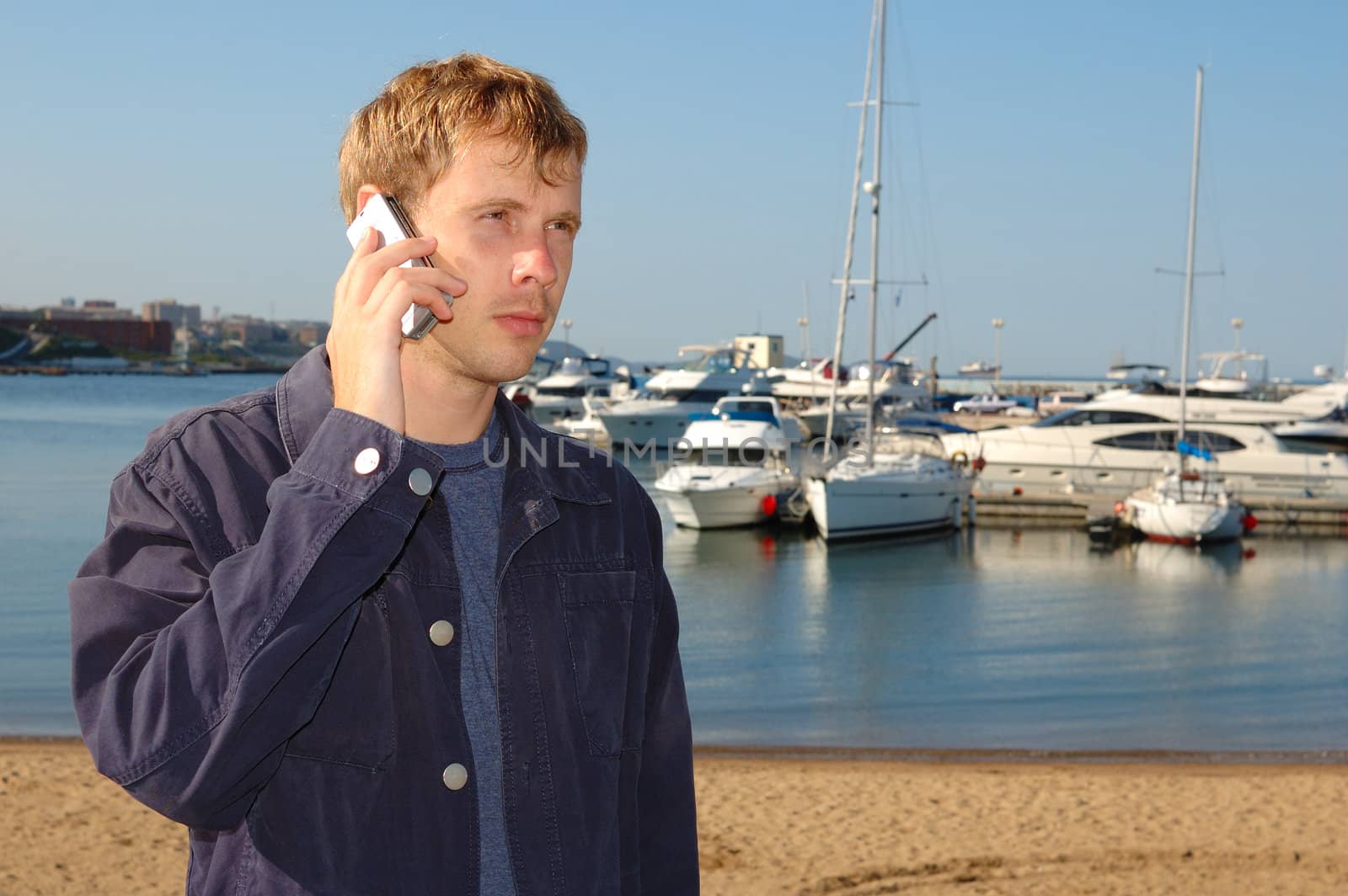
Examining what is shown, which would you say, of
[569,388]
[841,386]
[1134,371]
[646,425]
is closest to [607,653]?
[646,425]

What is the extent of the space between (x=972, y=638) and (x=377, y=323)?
17653mm

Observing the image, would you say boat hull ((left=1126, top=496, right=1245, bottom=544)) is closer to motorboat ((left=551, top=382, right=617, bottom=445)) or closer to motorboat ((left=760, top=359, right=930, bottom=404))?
motorboat ((left=551, top=382, right=617, bottom=445))

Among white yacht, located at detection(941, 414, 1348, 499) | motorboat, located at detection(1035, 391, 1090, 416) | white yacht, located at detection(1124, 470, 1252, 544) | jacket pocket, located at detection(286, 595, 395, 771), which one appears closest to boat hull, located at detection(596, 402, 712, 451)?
white yacht, located at detection(941, 414, 1348, 499)

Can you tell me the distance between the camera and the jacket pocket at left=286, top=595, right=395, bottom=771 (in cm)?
183

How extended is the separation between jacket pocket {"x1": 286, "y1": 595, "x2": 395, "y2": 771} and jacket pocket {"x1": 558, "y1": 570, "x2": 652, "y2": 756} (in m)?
0.33

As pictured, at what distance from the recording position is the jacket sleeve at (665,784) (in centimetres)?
229

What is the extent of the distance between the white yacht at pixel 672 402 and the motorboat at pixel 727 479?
49.6 feet

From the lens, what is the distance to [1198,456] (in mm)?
31094

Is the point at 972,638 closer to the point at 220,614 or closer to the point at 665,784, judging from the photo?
the point at 665,784

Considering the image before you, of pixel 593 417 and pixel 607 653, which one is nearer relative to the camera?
pixel 607 653

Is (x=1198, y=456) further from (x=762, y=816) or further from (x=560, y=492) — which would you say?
(x=560, y=492)

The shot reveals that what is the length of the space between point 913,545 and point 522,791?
85.7ft

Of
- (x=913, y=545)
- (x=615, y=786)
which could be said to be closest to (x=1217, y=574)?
(x=913, y=545)

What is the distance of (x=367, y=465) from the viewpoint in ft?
5.62
